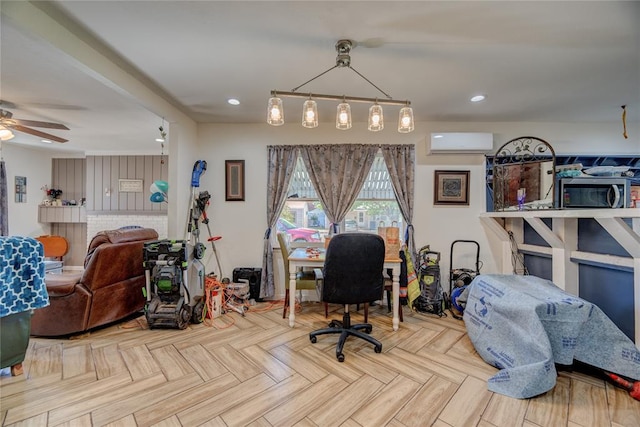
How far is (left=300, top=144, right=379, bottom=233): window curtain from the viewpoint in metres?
3.57

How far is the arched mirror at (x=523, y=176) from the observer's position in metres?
2.89

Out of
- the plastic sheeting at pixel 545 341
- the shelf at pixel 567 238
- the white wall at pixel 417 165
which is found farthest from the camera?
the white wall at pixel 417 165

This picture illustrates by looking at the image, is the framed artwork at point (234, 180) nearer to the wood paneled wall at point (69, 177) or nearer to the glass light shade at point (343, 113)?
the glass light shade at point (343, 113)

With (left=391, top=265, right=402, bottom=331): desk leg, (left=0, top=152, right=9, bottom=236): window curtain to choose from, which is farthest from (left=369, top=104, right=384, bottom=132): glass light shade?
(left=0, top=152, right=9, bottom=236): window curtain

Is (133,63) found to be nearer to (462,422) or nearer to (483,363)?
(462,422)

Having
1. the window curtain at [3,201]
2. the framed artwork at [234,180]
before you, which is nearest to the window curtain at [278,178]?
the framed artwork at [234,180]

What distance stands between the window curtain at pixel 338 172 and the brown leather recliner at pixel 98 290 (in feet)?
7.55

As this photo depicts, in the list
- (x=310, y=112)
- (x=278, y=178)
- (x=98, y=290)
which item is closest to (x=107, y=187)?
(x=98, y=290)

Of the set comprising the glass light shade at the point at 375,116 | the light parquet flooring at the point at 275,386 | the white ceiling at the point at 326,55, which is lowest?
the light parquet flooring at the point at 275,386

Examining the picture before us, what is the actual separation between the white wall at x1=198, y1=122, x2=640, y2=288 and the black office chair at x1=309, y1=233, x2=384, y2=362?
1738 mm

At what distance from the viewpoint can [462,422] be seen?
59.4 inches

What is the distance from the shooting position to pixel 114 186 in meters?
5.35

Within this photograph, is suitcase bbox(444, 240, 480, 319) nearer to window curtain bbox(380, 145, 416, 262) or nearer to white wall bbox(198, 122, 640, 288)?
white wall bbox(198, 122, 640, 288)

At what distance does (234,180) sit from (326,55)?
2233 millimetres
